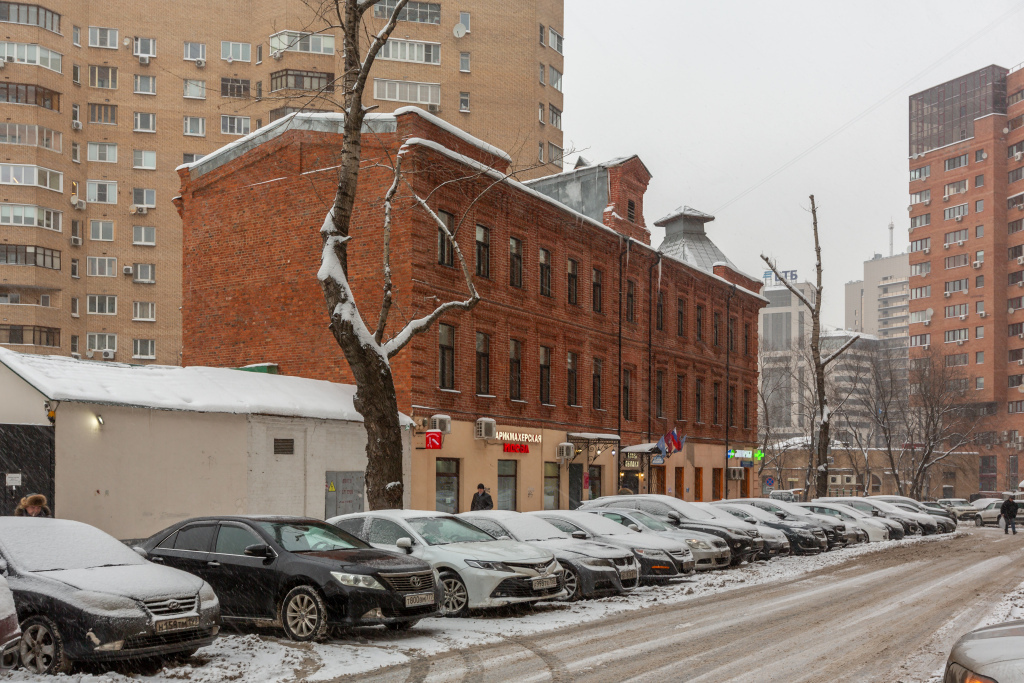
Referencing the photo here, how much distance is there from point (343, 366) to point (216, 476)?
21.8 ft

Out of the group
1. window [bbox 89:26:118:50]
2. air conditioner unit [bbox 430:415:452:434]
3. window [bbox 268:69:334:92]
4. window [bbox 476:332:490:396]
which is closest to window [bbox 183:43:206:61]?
window [bbox 89:26:118:50]

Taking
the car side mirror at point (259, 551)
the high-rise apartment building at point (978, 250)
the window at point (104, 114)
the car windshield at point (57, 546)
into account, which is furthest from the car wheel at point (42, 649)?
the high-rise apartment building at point (978, 250)

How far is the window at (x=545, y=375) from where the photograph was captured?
32.4 metres

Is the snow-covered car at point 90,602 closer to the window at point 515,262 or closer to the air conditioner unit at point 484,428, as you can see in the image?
the air conditioner unit at point 484,428

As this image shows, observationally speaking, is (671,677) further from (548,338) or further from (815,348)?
(815,348)

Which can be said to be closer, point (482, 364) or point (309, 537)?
point (309, 537)

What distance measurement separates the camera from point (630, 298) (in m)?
37.7

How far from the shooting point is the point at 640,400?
124ft

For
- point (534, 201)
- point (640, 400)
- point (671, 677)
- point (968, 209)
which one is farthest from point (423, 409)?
point (968, 209)

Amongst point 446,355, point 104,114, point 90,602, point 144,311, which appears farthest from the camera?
point 104,114

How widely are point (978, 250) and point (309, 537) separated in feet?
310

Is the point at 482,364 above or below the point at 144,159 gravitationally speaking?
below

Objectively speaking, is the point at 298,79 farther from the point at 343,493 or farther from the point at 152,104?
the point at 343,493

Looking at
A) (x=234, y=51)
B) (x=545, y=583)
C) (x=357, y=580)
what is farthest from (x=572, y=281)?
(x=234, y=51)
